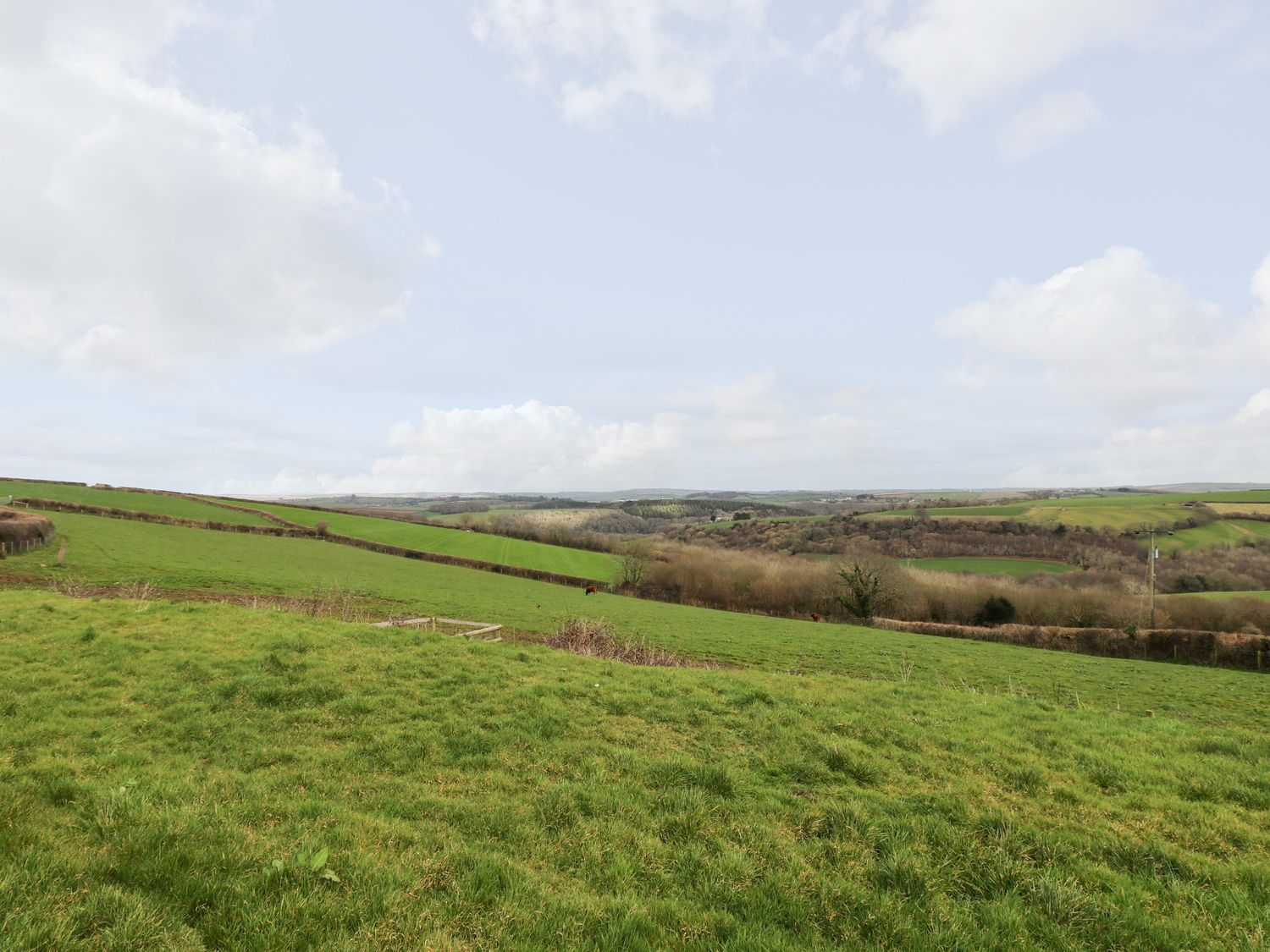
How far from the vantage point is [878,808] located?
7.15 m

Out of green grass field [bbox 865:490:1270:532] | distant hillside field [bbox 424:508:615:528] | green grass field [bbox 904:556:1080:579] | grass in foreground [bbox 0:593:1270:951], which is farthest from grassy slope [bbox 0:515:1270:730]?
green grass field [bbox 865:490:1270:532]

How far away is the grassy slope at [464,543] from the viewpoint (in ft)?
219

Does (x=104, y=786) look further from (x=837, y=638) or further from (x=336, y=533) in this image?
(x=336, y=533)

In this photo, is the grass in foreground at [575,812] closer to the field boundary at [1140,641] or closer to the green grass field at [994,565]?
the field boundary at [1140,641]

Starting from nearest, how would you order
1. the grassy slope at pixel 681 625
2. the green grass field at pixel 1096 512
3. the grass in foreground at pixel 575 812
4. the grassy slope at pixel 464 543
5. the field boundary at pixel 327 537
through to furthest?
the grass in foreground at pixel 575 812
the grassy slope at pixel 681 625
the field boundary at pixel 327 537
the grassy slope at pixel 464 543
the green grass field at pixel 1096 512

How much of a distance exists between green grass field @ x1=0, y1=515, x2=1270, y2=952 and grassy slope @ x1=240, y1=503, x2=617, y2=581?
51965mm

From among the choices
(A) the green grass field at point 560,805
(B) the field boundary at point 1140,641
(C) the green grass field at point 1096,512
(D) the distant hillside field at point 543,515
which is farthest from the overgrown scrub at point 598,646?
A: (C) the green grass field at point 1096,512

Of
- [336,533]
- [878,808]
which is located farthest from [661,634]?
[336,533]

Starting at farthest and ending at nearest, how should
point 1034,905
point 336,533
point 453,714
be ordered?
1. point 336,533
2. point 453,714
3. point 1034,905

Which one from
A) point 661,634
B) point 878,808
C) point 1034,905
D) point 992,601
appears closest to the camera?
point 1034,905

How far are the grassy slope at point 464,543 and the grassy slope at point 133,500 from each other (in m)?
7.08

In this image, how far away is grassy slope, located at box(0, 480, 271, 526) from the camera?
196ft

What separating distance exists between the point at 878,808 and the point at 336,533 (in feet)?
237

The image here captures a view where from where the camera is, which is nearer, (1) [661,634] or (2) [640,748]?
(2) [640,748]
